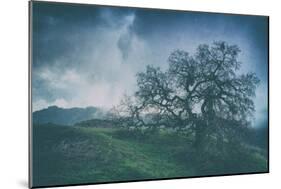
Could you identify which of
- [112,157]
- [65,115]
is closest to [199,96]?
[112,157]

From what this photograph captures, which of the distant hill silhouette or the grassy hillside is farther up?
the distant hill silhouette

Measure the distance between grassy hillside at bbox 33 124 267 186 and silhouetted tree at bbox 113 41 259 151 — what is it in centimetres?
16

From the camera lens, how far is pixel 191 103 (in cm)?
546

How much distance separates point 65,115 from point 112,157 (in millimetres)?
→ 612

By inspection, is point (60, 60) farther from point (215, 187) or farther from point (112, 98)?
point (215, 187)

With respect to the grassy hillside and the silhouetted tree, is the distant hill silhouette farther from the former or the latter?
the silhouetted tree

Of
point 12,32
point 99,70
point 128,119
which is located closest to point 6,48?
point 12,32

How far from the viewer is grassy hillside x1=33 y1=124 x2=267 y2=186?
500 centimetres

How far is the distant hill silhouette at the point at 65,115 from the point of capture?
4.96 metres

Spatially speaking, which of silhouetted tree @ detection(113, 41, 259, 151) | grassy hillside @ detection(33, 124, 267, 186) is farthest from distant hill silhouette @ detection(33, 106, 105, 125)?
silhouetted tree @ detection(113, 41, 259, 151)

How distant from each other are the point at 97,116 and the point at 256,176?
6.02ft

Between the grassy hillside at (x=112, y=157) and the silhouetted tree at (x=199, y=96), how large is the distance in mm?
156

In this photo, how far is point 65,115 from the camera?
16.6ft

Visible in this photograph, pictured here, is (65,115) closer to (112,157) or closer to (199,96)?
(112,157)
